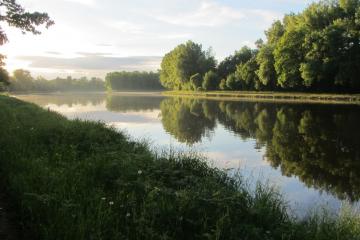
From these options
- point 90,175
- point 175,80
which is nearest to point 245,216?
point 90,175

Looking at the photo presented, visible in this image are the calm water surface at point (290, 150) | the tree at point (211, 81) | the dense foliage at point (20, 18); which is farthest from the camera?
the tree at point (211, 81)

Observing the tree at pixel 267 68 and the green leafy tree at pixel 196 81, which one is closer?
the tree at pixel 267 68

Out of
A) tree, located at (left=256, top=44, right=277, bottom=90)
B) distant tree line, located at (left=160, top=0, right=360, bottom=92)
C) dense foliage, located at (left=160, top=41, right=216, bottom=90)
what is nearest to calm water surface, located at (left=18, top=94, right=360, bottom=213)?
distant tree line, located at (left=160, top=0, right=360, bottom=92)

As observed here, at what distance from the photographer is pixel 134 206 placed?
7750mm

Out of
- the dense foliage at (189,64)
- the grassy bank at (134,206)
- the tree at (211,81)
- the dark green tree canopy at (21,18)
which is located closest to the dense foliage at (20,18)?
the dark green tree canopy at (21,18)

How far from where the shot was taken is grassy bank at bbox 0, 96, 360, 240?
22.5 feet

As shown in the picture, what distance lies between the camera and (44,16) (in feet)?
88.1

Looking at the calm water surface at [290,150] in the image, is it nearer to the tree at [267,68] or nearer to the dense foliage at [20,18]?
the dense foliage at [20,18]

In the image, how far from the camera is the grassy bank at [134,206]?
686cm

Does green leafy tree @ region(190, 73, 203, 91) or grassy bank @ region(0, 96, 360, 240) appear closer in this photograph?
grassy bank @ region(0, 96, 360, 240)

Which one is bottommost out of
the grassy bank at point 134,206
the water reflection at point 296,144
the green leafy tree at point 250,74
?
the water reflection at point 296,144

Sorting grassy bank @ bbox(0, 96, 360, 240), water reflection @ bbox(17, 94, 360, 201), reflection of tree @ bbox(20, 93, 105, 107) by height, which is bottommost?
reflection of tree @ bbox(20, 93, 105, 107)

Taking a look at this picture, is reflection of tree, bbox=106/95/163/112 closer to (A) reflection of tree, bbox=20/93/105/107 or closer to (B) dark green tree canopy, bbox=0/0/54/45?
(A) reflection of tree, bbox=20/93/105/107

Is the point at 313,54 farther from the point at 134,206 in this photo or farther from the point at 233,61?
the point at 134,206
